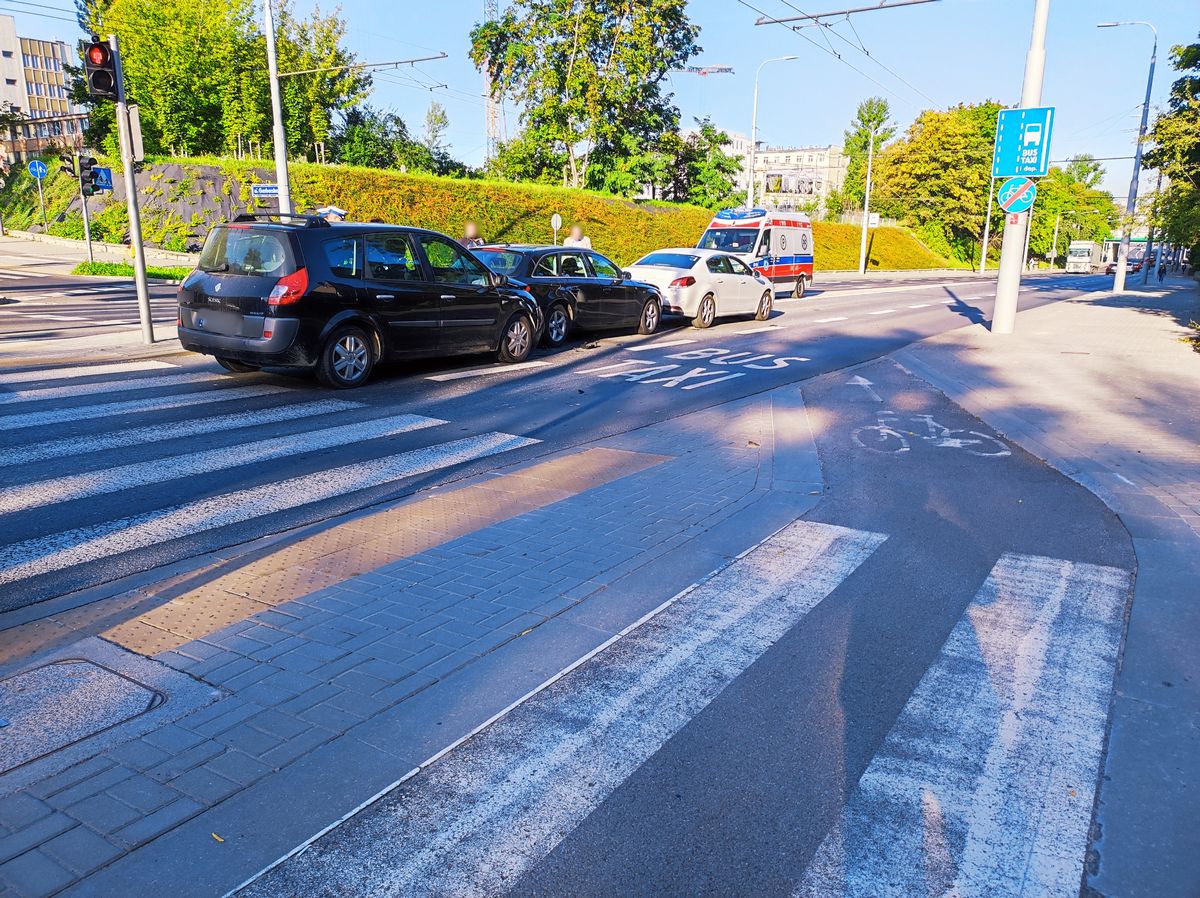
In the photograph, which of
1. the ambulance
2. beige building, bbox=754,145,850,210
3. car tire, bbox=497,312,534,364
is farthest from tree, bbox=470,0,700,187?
beige building, bbox=754,145,850,210

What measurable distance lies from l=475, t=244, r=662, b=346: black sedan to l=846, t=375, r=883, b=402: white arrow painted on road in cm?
475

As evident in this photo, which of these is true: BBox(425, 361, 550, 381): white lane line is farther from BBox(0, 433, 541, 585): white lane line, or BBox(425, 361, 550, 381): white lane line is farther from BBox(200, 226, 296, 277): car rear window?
BBox(0, 433, 541, 585): white lane line

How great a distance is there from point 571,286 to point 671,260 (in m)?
4.98

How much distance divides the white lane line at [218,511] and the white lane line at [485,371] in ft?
11.3

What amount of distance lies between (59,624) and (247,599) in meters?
0.83

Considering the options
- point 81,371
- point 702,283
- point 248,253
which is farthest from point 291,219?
point 702,283

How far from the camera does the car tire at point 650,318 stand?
16.7m

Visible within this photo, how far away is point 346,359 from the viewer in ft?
33.5

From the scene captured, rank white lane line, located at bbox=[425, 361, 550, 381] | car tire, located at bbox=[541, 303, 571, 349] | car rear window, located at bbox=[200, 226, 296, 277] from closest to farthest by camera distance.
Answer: car rear window, located at bbox=[200, 226, 296, 277] → white lane line, located at bbox=[425, 361, 550, 381] → car tire, located at bbox=[541, 303, 571, 349]

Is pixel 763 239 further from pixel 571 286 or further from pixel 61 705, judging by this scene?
pixel 61 705

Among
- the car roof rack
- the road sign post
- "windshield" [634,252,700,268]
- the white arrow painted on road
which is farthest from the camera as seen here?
the road sign post

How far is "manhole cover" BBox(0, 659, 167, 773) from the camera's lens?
3186mm

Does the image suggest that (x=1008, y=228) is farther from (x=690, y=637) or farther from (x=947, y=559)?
(x=690, y=637)

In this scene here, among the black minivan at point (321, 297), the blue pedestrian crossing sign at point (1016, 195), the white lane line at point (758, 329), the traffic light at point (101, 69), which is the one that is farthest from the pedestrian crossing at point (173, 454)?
the blue pedestrian crossing sign at point (1016, 195)
